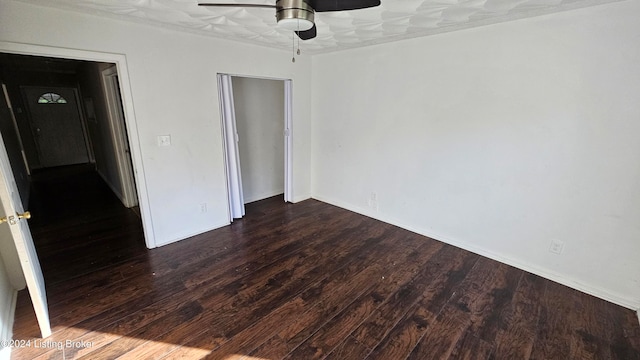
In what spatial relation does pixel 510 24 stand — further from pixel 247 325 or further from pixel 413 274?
pixel 247 325

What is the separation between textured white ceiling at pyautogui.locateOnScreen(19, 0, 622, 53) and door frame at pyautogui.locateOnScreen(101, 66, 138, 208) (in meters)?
1.38

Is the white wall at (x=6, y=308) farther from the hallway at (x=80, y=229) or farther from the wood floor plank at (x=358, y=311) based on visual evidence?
the wood floor plank at (x=358, y=311)

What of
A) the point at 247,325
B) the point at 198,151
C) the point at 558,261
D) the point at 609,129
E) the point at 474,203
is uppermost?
the point at 609,129

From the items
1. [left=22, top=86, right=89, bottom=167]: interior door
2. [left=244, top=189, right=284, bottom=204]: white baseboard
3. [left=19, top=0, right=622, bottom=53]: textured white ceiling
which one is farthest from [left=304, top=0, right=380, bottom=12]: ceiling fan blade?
[left=22, top=86, right=89, bottom=167]: interior door

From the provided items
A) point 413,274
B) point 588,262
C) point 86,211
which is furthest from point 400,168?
point 86,211

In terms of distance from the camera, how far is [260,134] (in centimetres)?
435

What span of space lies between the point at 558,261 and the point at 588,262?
0.20 metres

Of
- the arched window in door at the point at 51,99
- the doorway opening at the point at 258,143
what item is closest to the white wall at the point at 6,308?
the doorway opening at the point at 258,143

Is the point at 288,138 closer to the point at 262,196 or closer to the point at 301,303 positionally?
the point at 262,196

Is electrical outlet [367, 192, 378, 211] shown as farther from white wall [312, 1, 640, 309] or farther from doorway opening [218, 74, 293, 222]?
doorway opening [218, 74, 293, 222]

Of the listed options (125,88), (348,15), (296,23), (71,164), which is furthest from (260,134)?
(71,164)

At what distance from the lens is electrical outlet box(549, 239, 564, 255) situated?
2.40 metres

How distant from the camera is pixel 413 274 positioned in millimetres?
2553

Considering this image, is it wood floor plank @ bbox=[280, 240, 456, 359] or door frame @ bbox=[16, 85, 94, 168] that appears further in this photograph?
door frame @ bbox=[16, 85, 94, 168]
